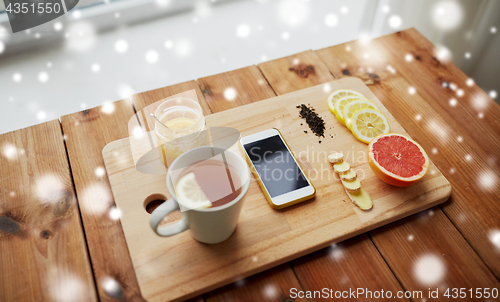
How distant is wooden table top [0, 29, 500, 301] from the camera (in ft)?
2.67

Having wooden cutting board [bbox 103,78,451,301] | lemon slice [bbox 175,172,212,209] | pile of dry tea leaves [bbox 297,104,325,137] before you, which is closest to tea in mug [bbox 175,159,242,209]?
lemon slice [bbox 175,172,212,209]

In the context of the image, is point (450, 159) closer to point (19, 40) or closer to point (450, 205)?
point (450, 205)

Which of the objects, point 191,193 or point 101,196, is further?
point 101,196

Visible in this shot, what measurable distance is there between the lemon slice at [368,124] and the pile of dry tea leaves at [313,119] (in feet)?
0.29

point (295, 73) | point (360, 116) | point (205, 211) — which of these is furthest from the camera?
point (295, 73)

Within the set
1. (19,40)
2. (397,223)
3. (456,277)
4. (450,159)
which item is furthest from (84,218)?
(19,40)

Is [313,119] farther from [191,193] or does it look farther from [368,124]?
[191,193]

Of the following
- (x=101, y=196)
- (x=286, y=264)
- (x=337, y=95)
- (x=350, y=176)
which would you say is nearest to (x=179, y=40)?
(x=337, y=95)

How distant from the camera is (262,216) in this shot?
2.87 ft

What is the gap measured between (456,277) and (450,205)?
19cm

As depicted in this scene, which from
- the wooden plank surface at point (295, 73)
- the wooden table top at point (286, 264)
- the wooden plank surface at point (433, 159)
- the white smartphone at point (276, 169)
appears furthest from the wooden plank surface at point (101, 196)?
the wooden plank surface at point (433, 159)

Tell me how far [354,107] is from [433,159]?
263 millimetres

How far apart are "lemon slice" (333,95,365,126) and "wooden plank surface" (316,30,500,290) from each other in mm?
143

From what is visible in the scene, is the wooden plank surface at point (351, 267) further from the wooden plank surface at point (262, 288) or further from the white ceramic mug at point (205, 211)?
the white ceramic mug at point (205, 211)
